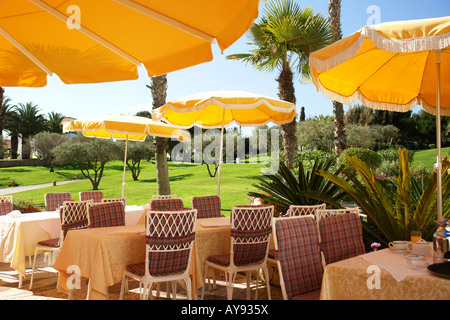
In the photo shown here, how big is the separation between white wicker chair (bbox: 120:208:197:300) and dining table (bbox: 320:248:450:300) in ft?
5.82

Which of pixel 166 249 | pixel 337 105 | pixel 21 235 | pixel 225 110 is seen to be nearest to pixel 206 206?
pixel 225 110

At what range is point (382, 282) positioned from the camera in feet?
7.64

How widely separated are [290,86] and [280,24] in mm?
1544

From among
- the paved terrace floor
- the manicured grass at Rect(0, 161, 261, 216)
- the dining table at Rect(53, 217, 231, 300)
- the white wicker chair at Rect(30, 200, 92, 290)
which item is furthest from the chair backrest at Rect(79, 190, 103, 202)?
the manicured grass at Rect(0, 161, 261, 216)

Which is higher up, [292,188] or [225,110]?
[225,110]

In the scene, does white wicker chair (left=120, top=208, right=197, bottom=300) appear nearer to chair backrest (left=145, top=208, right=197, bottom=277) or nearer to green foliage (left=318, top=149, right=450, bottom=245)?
chair backrest (left=145, top=208, right=197, bottom=277)

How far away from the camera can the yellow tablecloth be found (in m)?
5.38

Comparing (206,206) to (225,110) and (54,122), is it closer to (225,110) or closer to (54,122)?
(225,110)

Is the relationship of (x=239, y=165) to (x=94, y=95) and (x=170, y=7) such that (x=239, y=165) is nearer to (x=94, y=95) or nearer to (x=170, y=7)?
(x=94, y=95)

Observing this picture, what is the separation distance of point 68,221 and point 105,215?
1.66 feet

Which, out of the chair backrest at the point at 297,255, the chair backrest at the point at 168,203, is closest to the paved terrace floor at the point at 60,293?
the chair backrest at the point at 168,203

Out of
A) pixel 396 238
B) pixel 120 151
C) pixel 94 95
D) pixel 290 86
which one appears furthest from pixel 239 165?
pixel 396 238

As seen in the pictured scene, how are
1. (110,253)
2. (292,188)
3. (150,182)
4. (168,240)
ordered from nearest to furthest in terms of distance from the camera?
(168,240) → (110,253) → (292,188) → (150,182)

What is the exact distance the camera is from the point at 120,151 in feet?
67.6
